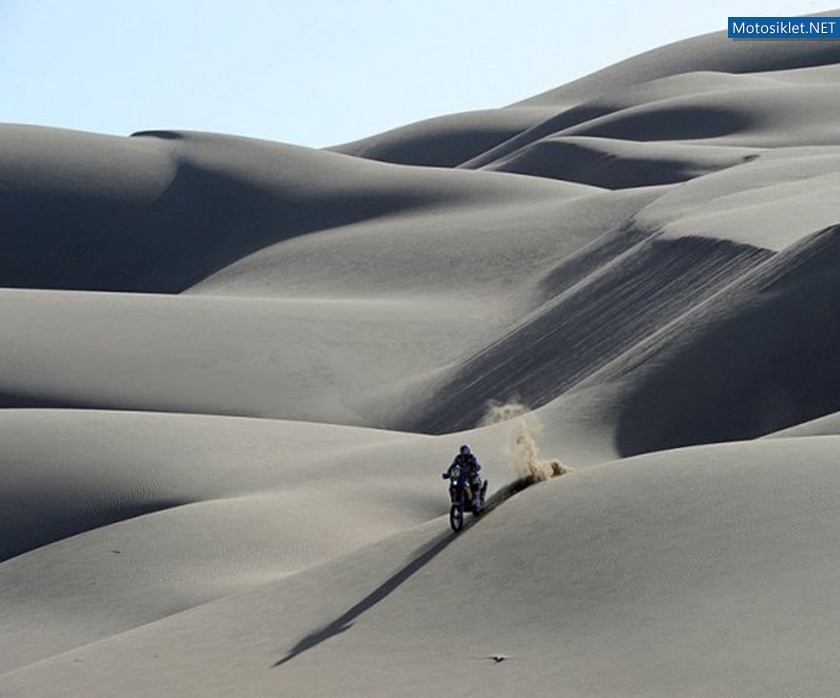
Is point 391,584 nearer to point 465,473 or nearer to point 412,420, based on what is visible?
point 465,473

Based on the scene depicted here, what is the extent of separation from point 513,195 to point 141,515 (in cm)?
4497

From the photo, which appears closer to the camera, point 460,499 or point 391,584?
point 391,584

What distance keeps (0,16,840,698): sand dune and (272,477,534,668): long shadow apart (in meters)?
0.07

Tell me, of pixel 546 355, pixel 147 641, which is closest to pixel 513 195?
pixel 546 355

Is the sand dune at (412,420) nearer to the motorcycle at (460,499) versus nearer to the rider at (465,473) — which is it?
the motorcycle at (460,499)

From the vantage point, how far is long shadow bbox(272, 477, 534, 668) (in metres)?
17.3

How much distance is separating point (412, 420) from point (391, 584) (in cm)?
2342

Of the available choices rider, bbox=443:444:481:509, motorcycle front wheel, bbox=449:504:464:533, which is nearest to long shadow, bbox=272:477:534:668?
motorcycle front wheel, bbox=449:504:464:533

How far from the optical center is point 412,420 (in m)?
41.8

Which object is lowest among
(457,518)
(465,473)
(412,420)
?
(457,518)

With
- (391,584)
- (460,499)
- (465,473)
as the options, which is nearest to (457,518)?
(460,499)

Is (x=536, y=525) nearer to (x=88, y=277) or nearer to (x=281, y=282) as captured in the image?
(x=281, y=282)

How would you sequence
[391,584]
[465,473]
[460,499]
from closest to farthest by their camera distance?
[391,584] < [465,473] < [460,499]

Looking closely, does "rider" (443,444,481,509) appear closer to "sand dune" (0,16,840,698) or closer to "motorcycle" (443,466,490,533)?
"motorcycle" (443,466,490,533)
